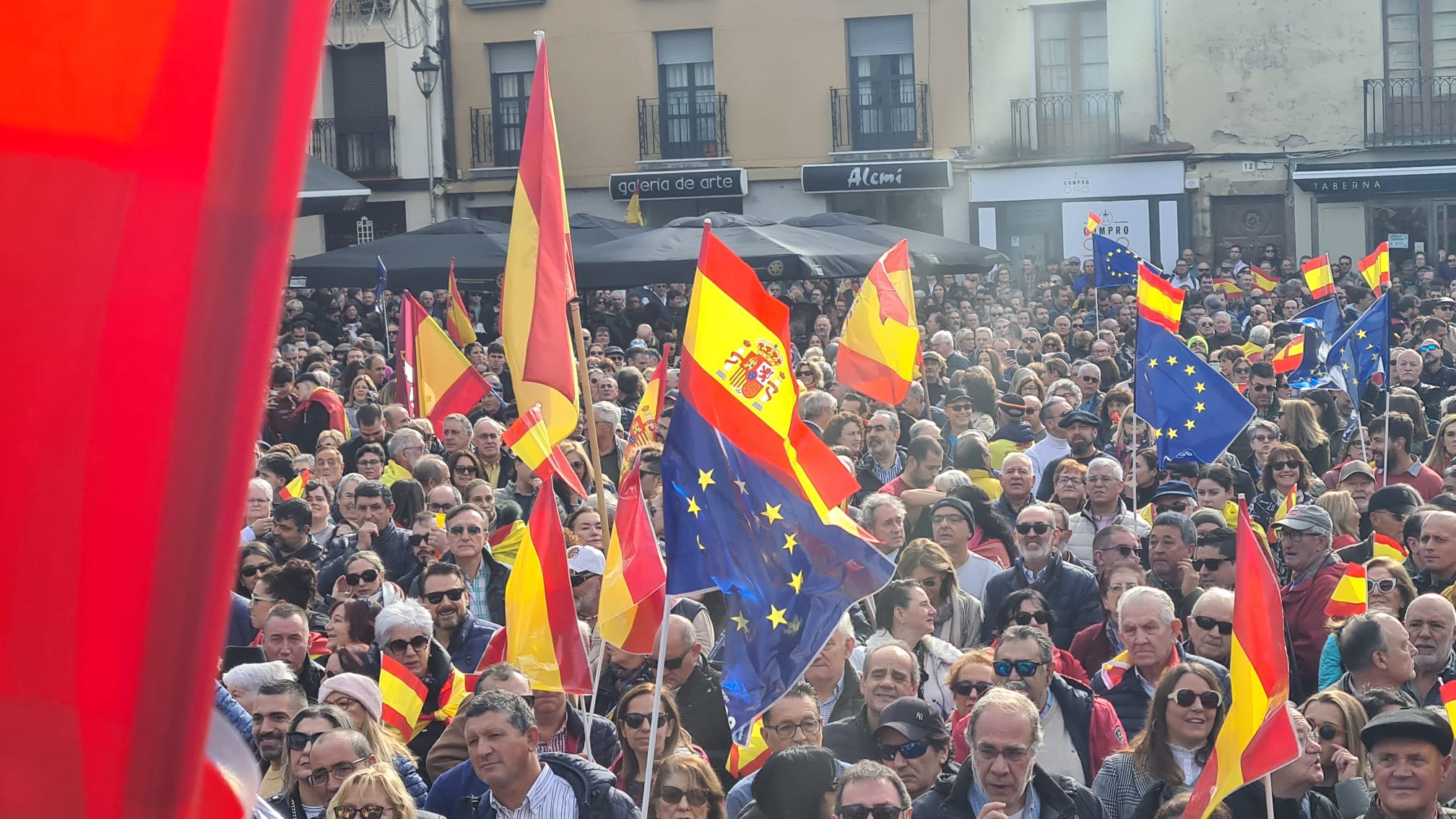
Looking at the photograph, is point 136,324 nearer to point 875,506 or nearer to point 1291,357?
point 875,506

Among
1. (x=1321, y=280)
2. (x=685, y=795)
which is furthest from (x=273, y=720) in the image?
(x=1321, y=280)

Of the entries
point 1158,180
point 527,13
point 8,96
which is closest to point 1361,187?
point 1158,180

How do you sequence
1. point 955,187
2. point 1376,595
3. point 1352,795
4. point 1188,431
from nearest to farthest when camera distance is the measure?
1. point 1352,795
2. point 1376,595
3. point 1188,431
4. point 955,187

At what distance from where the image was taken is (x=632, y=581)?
6027 millimetres

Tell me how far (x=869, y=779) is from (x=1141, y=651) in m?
1.85

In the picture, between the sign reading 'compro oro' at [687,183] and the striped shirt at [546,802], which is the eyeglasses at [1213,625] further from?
the sign reading 'compro oro' at [687,183]

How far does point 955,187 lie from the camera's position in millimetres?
31984

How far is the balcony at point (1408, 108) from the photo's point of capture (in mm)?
30297

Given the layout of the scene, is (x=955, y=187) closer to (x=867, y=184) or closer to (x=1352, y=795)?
(x=867, y=184)

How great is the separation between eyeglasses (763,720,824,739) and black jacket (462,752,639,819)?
2.32 ft

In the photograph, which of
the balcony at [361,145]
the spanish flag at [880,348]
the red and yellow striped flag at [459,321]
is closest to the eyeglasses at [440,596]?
the spanish flag at [880,348]

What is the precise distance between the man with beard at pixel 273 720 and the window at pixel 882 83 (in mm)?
27530

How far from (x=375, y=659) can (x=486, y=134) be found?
27.7 meters

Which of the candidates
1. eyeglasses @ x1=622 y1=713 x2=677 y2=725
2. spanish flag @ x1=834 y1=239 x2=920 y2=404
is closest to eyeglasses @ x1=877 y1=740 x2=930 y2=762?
eyeglasses @ x1=622 y1=713 x2=677 y2=725
